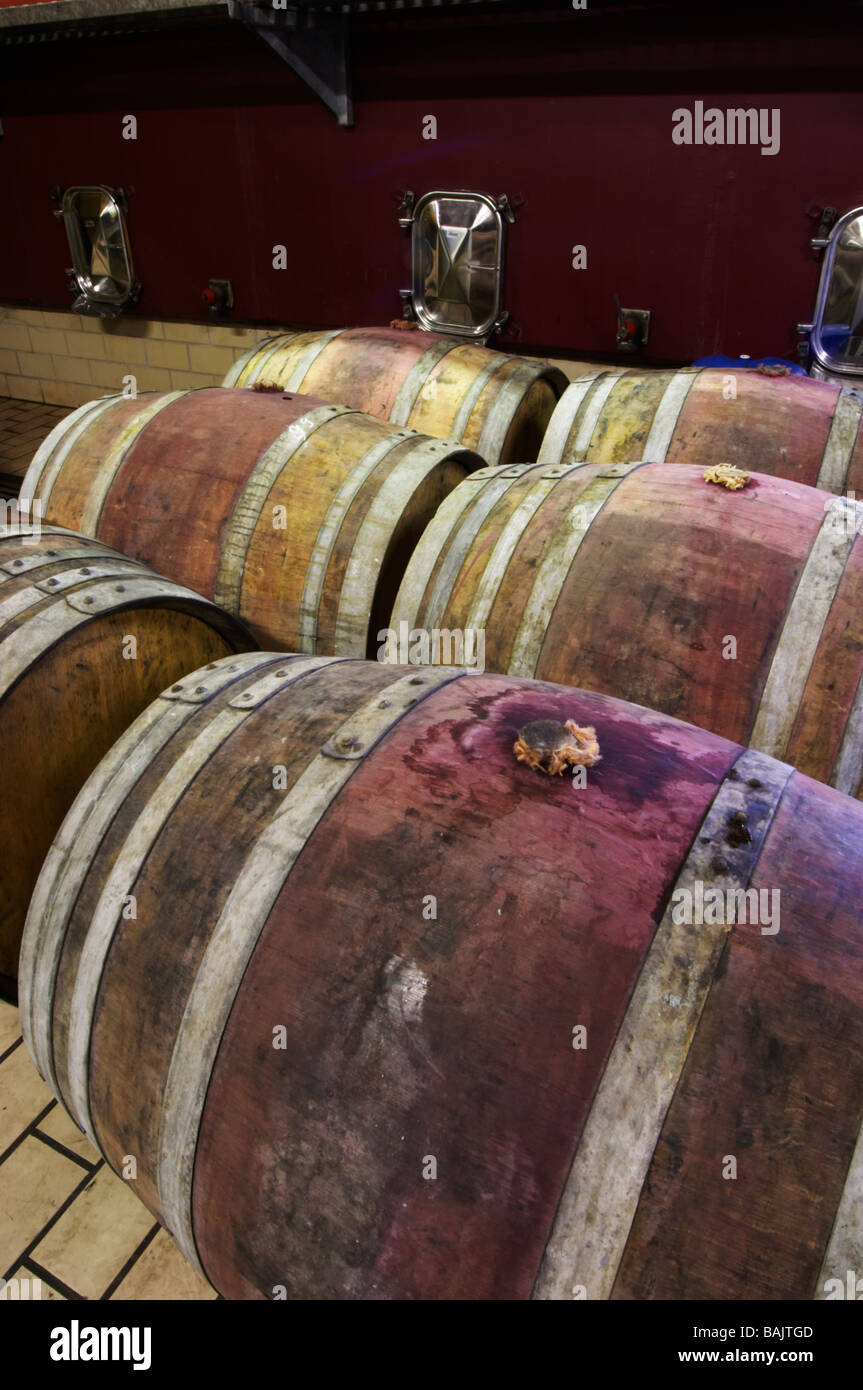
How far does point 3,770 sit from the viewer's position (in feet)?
6.86

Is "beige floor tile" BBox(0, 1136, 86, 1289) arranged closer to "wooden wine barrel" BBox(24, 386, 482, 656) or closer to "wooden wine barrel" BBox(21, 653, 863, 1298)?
"wooden wine barrel" BBox(21, 653, 863, 1298)

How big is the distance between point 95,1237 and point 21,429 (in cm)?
789

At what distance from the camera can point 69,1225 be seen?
240 centimetres

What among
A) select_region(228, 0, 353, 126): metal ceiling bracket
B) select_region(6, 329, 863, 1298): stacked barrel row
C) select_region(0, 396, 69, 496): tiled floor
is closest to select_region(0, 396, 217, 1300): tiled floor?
select_region(6, 329, 863, 1298): stacked barrel row

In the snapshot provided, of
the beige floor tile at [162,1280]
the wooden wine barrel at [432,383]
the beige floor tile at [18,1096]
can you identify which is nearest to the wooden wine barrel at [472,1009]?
the beige floor tile at [162,1280]

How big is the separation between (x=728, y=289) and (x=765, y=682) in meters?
4.12

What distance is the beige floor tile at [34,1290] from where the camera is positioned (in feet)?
7.19

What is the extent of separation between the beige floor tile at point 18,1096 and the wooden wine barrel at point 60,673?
0.67 metres

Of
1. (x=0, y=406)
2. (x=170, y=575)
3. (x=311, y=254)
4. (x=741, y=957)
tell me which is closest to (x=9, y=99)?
(x=0, y=406)

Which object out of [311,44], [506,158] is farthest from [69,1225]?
[311,44]

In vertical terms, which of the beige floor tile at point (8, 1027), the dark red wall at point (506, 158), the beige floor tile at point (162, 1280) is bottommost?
the beige floor tile at point (162, 1280)

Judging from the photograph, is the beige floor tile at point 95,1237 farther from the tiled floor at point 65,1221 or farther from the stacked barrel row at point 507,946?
the stacked barrel row at point 507,946

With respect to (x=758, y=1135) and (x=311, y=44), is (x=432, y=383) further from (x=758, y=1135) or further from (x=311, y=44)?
(x=758, y=1135)

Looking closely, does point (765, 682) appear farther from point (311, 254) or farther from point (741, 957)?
point (311, 254)
